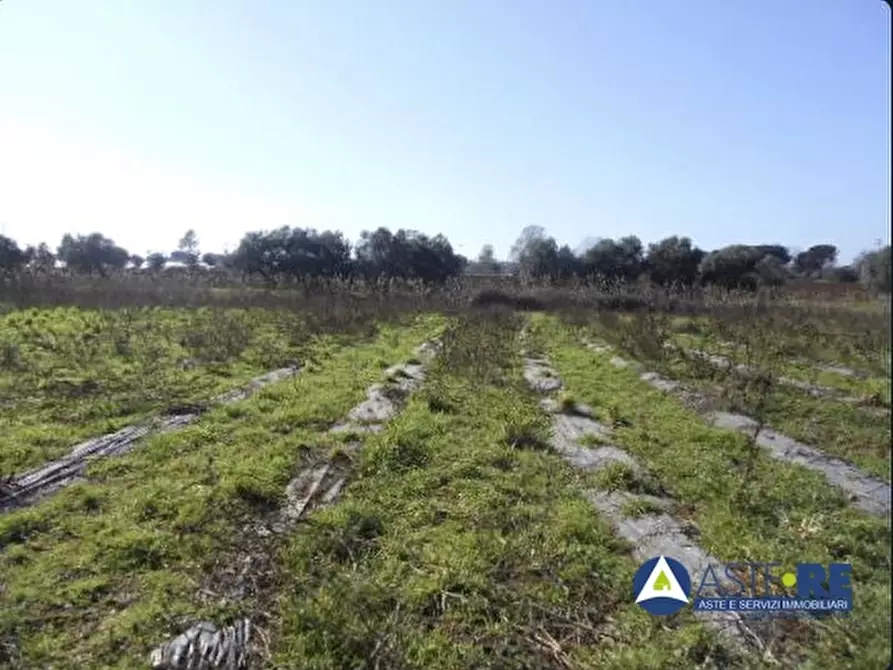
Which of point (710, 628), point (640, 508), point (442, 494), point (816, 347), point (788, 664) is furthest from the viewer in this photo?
point (442, 494)

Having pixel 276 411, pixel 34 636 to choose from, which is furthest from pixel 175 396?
pixel 34 636

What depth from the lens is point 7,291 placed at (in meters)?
11.1

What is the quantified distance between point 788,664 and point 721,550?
1.86ft

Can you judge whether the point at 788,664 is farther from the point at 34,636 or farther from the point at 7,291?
the point at 7,291

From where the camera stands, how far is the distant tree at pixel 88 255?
12.9 metres

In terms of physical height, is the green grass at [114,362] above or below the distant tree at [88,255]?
below

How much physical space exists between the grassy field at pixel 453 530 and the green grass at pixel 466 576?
0.01m

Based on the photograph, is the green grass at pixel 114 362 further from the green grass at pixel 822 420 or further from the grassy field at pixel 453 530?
the green grass at pixel 822 420

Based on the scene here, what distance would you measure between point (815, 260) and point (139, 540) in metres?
3.59

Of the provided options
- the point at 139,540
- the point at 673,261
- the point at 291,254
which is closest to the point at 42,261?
the point at 291,254

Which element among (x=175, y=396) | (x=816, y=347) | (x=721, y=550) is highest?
(x=816, y=347)

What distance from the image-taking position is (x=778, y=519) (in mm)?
2633

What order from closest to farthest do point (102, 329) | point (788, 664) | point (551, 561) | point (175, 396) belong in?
1. point (788, 664)
2. point (551, 561)
3. point (175, 396)
4. point (102, 329)

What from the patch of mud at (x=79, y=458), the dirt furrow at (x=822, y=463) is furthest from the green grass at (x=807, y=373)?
the patch of mud at (x=79, y=458)
